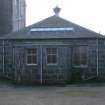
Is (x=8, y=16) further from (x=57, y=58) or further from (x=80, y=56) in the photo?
(x=80, y=56)

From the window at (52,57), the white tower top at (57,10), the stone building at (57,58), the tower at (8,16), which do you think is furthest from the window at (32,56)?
the tower at (8,16)

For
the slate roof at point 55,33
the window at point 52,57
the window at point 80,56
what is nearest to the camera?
the window at point 52,57

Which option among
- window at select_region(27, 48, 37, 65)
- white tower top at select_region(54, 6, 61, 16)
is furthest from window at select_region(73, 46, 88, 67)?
white tower top at select_region(54, 6, 61, 16)

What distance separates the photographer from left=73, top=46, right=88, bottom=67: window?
35.1m

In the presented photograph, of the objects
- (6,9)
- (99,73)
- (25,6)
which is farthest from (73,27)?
(25,6)

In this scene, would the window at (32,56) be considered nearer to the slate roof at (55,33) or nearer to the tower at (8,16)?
the slate roof at (55,33)

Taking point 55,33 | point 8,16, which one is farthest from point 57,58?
point 8,16

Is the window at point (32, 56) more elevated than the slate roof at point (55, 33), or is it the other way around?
the slate roof at point (55, 33)

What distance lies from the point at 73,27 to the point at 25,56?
5926mm

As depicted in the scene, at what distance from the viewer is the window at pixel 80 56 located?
1383 inches

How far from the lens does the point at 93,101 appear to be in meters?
21.2

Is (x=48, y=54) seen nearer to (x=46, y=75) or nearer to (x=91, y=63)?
(x=46, y=75)

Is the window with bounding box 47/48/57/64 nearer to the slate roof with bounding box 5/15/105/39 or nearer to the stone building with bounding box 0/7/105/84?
the stone building with bounding box 0/7/105/84

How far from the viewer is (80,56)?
35.2 meters
